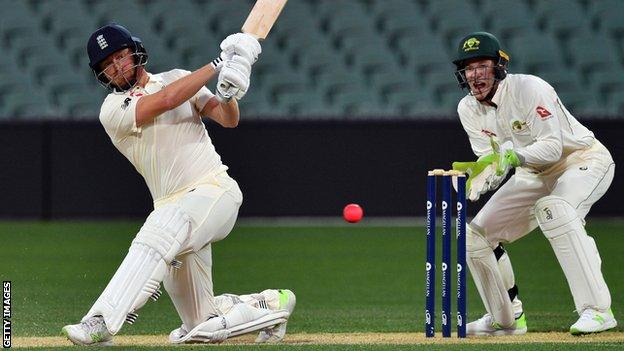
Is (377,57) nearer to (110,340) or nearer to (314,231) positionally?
(314,231)

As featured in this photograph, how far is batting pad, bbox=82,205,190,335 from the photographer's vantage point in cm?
570

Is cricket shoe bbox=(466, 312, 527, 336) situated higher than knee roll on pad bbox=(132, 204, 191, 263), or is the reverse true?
knee roll on pad bbox=(132, 204, 191, 263)

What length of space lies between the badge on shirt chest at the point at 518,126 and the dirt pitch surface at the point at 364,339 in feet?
3.66

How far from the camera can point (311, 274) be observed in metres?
10.5

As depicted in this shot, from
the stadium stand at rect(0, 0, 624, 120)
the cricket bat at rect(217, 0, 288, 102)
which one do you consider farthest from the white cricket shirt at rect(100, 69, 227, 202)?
the stadium stand at rect(0, 0, 624, 120)

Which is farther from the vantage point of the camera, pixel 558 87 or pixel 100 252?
pixel 558 87

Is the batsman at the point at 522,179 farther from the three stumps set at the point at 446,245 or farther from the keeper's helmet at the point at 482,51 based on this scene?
the three stumps set at the point at 446,245

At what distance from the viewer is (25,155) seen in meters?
14.0

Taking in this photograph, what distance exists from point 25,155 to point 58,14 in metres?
3.37

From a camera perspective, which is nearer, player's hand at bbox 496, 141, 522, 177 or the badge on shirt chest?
player's hand at bbox 496, 141, 522, 177

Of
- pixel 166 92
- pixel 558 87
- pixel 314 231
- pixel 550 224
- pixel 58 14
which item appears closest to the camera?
Result: pixel 166 92

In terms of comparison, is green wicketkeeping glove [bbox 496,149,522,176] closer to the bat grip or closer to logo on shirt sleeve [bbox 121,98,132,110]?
the bat grip

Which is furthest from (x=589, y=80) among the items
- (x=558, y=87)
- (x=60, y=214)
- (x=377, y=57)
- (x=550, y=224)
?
(x=550, y=224)

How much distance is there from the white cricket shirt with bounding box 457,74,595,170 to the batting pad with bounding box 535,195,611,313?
0.92 ft
